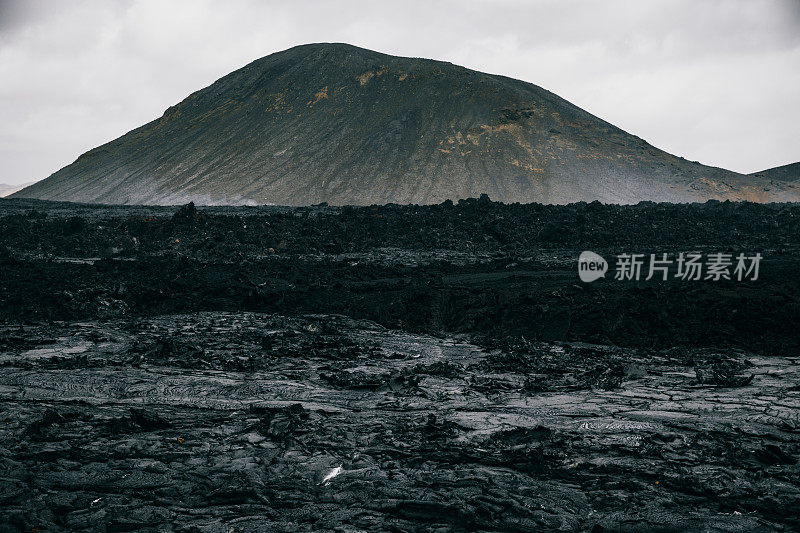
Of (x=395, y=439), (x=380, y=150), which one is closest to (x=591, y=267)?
(x=395, y=439)

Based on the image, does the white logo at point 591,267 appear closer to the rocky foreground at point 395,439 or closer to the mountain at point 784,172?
the rocky foreground at point 395,439

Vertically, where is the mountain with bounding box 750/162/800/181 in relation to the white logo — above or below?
above

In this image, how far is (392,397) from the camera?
7008 mm

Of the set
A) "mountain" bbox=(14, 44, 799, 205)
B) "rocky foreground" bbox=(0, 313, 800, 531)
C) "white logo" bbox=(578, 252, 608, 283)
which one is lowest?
"rocky foreground" bbox=(0, 313, 800, 531)

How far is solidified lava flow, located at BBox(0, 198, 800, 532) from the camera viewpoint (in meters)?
4.14

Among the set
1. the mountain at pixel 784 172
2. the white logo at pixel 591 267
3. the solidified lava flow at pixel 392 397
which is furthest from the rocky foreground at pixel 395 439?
the mountain at pixel 784 172

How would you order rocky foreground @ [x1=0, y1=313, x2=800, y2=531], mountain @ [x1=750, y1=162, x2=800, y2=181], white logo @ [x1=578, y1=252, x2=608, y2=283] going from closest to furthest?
rocky foreground @ [x1=0, y1=313, x2=800, y2=531], white logo @ [x1=578, y1=252, x2=608, y2=283], mountain @ [x1=750, y1=162, x2=800, y2=181]

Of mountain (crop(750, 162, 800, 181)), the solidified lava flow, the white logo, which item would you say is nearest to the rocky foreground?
the solidified lava flow

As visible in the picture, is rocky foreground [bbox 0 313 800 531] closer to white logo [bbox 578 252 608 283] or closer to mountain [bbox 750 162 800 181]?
white logo [bbox 578 252 608 283]

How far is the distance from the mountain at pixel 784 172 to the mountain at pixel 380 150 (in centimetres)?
1023

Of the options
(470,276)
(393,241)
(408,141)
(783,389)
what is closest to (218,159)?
(408,141)

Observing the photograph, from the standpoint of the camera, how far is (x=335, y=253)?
64.5 ft

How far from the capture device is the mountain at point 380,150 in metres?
49.6

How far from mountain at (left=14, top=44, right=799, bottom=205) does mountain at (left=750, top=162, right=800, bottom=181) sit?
10.2 meters
